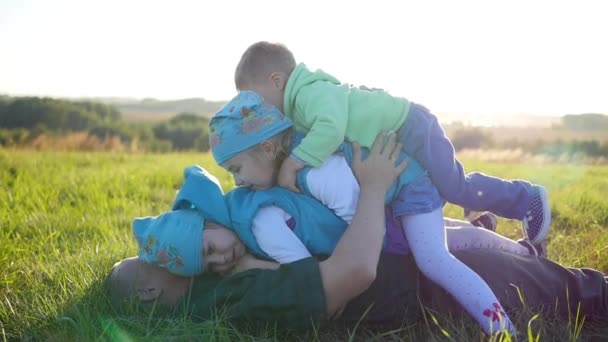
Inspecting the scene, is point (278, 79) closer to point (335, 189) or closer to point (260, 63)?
point (260, 63)

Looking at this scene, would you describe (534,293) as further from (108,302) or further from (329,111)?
(108,302)

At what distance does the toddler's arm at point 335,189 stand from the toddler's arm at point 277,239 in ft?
0.69

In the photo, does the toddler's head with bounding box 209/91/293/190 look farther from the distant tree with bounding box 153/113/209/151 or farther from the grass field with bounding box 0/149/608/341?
the distant tree with bounding box 153/113/209/151

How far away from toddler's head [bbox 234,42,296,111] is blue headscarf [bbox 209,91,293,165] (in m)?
0.22

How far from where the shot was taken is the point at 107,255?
11.6 ft

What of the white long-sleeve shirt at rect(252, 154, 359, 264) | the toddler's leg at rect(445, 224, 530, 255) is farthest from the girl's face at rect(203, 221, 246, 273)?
the toddler's leg at rect(445, 224, 530, 255)

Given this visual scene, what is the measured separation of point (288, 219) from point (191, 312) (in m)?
0.60

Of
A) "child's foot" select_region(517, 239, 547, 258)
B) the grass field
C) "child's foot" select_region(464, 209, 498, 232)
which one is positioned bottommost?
the grass field

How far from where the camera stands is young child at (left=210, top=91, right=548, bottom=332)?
245 cm

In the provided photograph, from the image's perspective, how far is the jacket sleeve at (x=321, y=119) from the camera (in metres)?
2.48

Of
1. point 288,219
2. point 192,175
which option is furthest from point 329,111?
point 192,175

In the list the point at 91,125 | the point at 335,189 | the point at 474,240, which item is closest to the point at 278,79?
the point at 335,189

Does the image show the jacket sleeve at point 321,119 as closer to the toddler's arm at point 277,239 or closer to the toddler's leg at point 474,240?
the toddler's arm at point 277,239

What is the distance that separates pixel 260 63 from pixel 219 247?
93 cm
